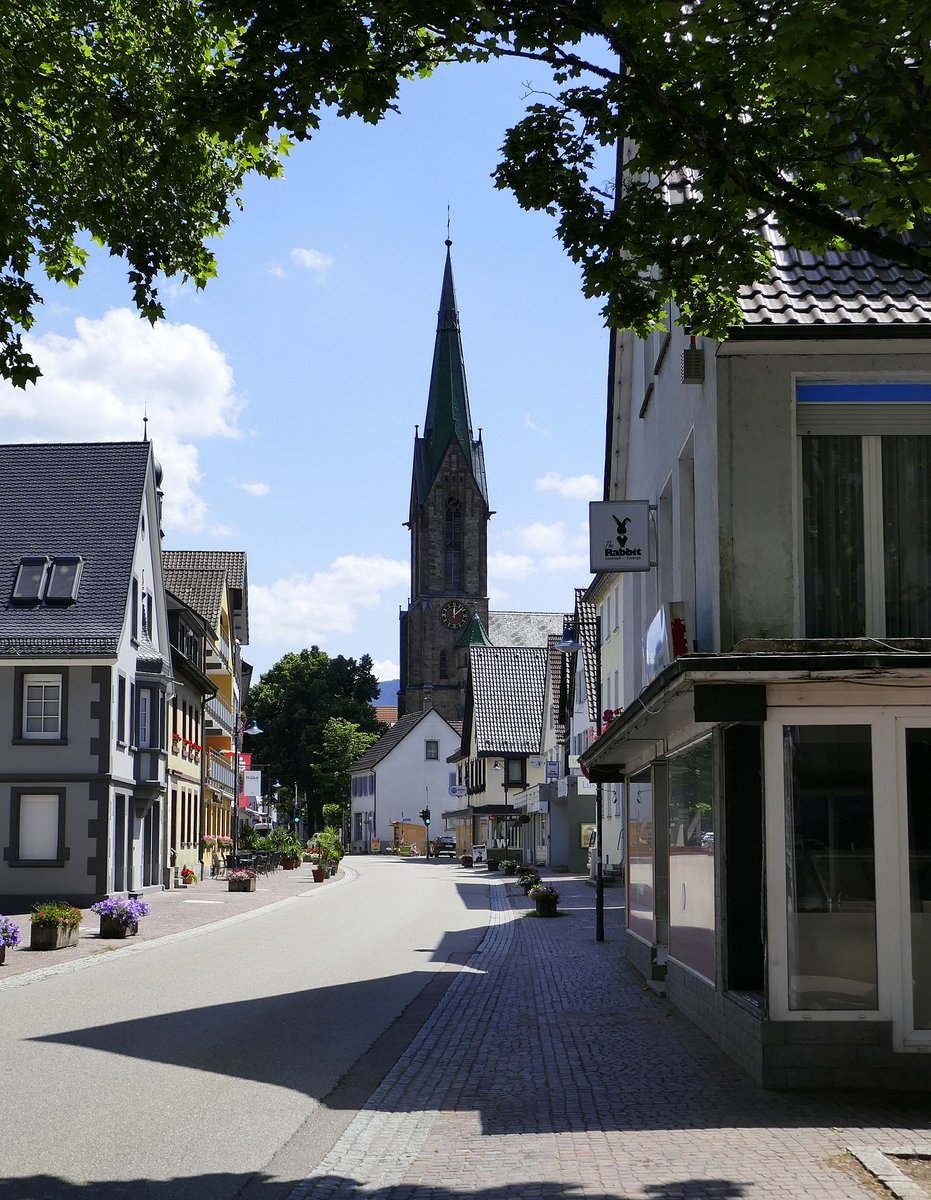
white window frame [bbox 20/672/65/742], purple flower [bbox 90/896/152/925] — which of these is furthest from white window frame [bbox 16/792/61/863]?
purple flower [bbox 90/896/152/925]

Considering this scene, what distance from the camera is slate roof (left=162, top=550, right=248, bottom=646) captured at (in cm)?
5753

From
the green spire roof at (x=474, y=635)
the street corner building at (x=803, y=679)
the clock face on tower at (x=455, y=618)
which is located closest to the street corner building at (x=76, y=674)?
the street corner building at (x=803, y=679)

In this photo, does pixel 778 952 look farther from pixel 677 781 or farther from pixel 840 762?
pixel 677 781

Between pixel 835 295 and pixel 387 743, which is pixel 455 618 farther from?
pixel 835 295

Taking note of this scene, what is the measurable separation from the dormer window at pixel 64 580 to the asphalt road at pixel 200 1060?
13.2m

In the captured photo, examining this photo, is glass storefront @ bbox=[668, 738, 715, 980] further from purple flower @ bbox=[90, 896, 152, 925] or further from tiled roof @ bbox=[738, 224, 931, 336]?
purple flower @ bbox=[90, 896, 152, 925]

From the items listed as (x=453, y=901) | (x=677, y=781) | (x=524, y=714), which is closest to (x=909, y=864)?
(x=677, y=781)

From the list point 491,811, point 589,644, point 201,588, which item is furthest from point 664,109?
point 491,811

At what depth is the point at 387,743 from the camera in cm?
10412

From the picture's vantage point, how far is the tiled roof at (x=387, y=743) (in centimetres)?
10294

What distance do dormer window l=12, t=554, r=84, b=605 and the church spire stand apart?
86.2m

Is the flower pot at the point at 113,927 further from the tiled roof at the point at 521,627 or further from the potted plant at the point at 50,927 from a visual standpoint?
the tiled roof at the point at 521,627

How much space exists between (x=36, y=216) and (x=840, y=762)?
7.31m

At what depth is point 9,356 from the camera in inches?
415
